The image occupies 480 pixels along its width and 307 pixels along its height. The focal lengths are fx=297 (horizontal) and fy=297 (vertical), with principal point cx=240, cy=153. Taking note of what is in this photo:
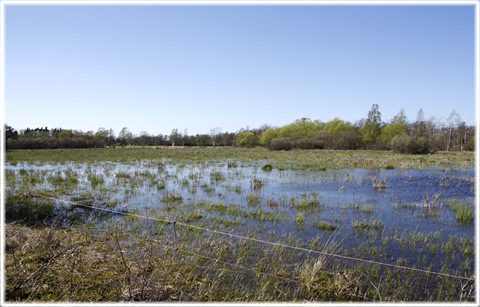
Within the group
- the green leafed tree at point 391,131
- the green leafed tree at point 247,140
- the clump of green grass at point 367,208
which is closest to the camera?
the clump of green grass at point 367,208

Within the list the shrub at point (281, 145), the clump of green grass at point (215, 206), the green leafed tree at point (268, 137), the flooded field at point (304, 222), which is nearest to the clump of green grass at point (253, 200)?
the flooded field at point (304, 222)

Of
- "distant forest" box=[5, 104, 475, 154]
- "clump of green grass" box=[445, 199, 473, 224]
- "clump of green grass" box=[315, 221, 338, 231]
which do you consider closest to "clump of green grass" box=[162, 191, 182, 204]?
"clump of green grass" box=[315, 221, 338, 231]

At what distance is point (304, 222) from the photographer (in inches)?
393

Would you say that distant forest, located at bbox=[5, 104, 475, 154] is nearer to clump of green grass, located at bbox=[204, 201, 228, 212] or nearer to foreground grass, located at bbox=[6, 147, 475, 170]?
foreground grass, located at bbox=[6, 147, 475, 170]

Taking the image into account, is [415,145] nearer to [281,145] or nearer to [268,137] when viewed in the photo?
[281,145]

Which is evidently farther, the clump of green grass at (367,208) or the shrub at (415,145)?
the shrub at (415,145)

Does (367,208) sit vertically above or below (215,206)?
above

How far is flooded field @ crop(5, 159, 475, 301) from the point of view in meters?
6.18

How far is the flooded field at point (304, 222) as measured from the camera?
6.18m

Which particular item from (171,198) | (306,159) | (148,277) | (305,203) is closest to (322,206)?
(305,203)

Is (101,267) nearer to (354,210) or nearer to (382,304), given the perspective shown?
(382,304)

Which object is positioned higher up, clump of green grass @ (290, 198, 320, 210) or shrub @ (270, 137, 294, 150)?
shrub @ (270, 137, 294, 150)

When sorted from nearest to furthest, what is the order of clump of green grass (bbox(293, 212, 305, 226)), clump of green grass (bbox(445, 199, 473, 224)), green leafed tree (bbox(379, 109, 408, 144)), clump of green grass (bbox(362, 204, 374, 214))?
clump of green grass (bbox(293, 212, 305, 226)) < clump of green grass (bbox(445, 199, 473, 224)) < clump of green grass (bbox(362, 204, 374, 214)) < green leafed tree (bbox(379, 109, 408, 144))

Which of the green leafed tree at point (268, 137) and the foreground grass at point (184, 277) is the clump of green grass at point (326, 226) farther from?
the green leafed tree at point (268, 137)
